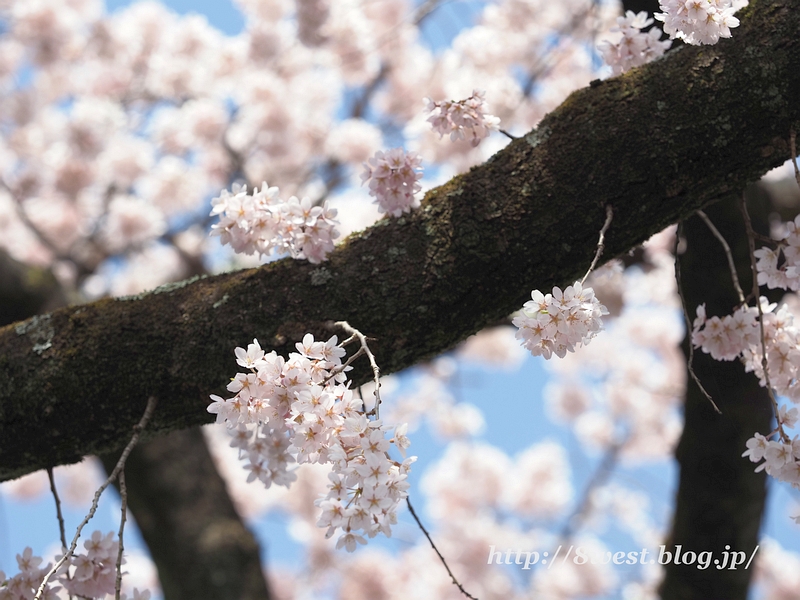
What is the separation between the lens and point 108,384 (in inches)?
54.6

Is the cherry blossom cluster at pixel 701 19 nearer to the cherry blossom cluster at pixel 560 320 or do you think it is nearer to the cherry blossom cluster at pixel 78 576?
the cherry blossom cluster at pixel 560 320

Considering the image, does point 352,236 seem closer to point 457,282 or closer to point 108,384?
point 457,282

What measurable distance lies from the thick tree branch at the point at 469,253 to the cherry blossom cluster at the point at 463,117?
0.44ft

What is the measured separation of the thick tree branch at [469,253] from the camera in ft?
4.17

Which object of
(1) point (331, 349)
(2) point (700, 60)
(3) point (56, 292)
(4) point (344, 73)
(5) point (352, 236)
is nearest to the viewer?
(1) point (331, 349)

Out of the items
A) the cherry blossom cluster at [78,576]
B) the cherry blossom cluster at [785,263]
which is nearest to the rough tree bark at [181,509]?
the cherry blossom cluster at [78,576]

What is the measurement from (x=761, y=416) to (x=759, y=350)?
0.81m

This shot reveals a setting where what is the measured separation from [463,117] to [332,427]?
0.77 m

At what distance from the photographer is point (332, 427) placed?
41.6 inches

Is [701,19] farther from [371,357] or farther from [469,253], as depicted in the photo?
[371,357]

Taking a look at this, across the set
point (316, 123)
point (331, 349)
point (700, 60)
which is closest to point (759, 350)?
point (700, 60)

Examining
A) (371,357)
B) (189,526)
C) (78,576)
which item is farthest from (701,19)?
(189,526)

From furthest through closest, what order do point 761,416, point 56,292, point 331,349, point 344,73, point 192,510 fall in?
1. point 344,73
2. point 56,292
3. point 192,510
4. point 761,416
5. point 331,349

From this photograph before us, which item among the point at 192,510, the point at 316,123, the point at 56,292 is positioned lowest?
the point at 192,510
